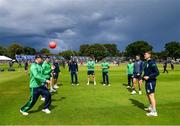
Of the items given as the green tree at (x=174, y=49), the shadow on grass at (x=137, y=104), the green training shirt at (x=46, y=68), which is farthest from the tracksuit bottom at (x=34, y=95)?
the green tree at (x=174, y=49)

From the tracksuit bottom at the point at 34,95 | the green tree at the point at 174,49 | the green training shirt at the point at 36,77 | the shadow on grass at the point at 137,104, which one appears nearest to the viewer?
the green training shirt at the point at 36,77

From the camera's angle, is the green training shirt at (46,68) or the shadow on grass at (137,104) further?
the green training shirt at (46,68)

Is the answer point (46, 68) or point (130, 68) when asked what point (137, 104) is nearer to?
point (46, 68)

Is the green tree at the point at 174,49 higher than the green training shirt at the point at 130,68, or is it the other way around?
the green tree at the point at 174,49

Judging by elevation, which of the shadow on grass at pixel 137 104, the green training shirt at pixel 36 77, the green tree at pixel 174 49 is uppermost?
the green tree at pixel 174 49

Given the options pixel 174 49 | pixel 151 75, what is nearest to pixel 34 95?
pixel 151 75

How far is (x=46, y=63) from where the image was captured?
59.3 ft

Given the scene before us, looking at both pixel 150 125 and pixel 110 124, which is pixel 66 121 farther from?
pixel 150 125

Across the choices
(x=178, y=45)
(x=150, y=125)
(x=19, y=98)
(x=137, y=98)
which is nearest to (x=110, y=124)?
(x=150, y=125)

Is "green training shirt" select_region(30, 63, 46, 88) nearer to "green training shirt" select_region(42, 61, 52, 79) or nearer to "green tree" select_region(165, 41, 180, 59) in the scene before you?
"green training shirt" select_region(42, 61, 52, 79)

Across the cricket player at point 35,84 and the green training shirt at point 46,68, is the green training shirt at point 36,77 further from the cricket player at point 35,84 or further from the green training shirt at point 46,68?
the green training shirt at point 46,68

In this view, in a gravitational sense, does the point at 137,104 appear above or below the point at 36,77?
below

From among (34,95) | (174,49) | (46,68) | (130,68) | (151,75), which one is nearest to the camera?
(151,75)

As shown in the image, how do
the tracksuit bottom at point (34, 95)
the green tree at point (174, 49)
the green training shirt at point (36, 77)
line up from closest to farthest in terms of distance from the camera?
the green training shirt at point (36, 77) → the tracksuit bottom at point (34, 95) → the green tree at point (174, 49)
